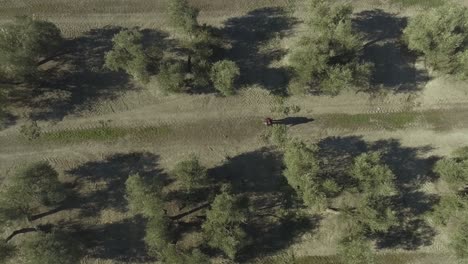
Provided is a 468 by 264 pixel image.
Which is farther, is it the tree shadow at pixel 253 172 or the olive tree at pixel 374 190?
the tree shadow at pixel 253 172

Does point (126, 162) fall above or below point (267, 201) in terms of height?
above

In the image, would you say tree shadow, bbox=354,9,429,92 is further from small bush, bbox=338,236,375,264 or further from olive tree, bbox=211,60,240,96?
small bush, bbox=338,236,375,264

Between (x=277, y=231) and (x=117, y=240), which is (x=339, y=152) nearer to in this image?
(x=277, y=231)

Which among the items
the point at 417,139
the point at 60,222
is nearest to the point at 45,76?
the point at 60,222

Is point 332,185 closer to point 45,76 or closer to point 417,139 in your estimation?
point 417,139

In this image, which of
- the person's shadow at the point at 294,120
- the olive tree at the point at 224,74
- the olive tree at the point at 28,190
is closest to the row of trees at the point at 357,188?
the person's shadow at the point at 294,120

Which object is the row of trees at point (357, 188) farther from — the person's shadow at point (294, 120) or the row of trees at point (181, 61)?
the row of trees at point (181, 61)

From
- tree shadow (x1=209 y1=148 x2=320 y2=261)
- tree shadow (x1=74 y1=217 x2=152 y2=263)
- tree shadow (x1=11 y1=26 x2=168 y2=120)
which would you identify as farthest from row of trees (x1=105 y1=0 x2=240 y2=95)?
tree shadow (x1=74 y1=217 x2=152 y2=263)
